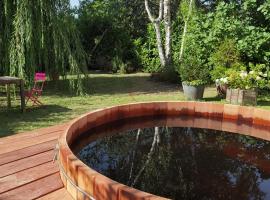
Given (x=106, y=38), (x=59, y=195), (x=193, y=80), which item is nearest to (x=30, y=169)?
(x=59, y=195)

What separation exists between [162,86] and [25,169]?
8701 mm

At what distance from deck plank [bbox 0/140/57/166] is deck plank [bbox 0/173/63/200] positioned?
65cm

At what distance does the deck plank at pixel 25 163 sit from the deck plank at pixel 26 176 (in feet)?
0.25

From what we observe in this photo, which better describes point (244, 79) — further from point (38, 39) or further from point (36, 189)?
point (36, 189)

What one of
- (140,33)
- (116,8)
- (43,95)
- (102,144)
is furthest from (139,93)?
(116,8)

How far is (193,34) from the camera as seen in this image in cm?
1066

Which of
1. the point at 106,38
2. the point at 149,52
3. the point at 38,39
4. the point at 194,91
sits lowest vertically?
the point at 194,91

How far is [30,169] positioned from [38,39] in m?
6.53

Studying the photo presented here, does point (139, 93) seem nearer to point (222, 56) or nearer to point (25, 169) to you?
point (222, 56)

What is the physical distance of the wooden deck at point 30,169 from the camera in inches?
115

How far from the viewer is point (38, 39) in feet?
30.6

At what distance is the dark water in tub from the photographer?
339 centimetres

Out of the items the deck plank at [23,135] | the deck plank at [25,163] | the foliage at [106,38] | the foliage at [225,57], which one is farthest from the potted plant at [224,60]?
the foliage at [106,38]

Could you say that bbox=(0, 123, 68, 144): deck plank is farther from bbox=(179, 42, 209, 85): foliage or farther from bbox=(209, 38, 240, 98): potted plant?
bbox=(209, 38, 240, 98): potted plant
